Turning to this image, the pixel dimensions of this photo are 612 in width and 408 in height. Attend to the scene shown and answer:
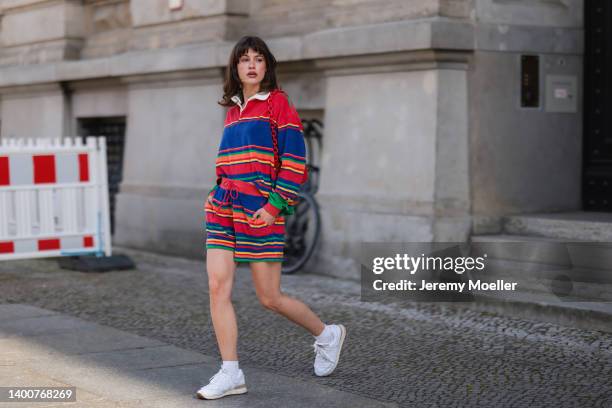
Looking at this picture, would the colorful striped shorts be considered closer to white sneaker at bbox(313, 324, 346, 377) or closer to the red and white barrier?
white sneaker at bbox(313, 324, 346, 377)

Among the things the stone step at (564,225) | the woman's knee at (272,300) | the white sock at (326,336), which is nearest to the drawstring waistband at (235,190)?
the woman's knee at (272,300)

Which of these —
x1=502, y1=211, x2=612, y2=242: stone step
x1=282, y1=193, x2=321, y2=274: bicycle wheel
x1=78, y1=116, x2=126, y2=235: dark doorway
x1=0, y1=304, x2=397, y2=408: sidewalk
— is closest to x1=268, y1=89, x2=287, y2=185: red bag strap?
x1=0, y1=304, x2=397, y2=408: sidewalk

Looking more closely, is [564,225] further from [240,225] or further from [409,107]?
[240,225]

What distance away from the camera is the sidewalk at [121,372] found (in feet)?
18.4

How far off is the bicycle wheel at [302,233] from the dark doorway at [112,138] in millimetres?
4009

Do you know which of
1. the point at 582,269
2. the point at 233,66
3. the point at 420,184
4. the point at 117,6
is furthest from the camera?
the point at 117,6

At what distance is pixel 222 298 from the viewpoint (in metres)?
5.70

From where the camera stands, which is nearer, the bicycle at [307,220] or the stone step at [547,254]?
the stone step at [547,254]

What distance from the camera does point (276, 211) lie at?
5.70 metres

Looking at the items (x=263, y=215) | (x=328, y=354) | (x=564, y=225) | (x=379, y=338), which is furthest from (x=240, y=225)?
(x=564, y=225)

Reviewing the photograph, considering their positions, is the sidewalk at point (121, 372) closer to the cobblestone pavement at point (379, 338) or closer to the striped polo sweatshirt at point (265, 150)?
the cobblestone pavement at point (379, 338)

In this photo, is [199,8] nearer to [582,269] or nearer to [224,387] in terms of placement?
[582,269]

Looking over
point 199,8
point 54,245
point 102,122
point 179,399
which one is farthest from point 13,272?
point 179,399

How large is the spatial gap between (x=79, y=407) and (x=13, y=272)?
5661 millimetres
